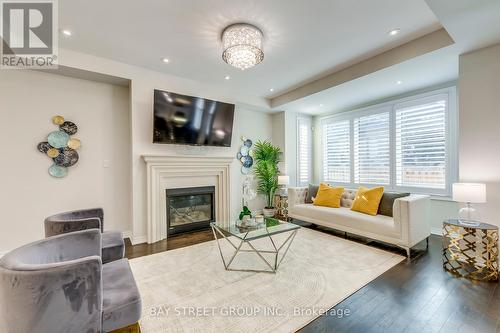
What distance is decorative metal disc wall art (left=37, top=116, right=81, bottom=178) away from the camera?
3.24 meters

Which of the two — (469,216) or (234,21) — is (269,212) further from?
(234,21)

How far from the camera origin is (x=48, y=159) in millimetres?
3260

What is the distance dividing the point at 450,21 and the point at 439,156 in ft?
8.46

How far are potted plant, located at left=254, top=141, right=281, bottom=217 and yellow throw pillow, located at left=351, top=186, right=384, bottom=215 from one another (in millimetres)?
2016

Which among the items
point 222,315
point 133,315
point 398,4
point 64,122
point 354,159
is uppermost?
point 398,4

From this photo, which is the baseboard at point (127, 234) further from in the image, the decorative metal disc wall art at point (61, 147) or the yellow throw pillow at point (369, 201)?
the yellow throw pillow at point (369, 201)

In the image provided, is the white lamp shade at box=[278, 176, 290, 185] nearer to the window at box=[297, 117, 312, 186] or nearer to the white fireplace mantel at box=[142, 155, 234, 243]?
the window at box=[297, 117, 312, 186]

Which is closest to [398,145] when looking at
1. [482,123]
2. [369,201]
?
[369,201]

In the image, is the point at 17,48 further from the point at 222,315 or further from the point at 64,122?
the point at 222,315

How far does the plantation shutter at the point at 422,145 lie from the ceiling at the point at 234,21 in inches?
Result: 71.2

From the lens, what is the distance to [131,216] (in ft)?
12.3

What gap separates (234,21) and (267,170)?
131 inches

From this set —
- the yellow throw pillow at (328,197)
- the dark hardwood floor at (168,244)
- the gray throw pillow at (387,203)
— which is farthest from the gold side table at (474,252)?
the dark hardwood floor at (168,244)

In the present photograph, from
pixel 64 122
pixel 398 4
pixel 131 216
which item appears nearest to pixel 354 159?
pixel 398 4
